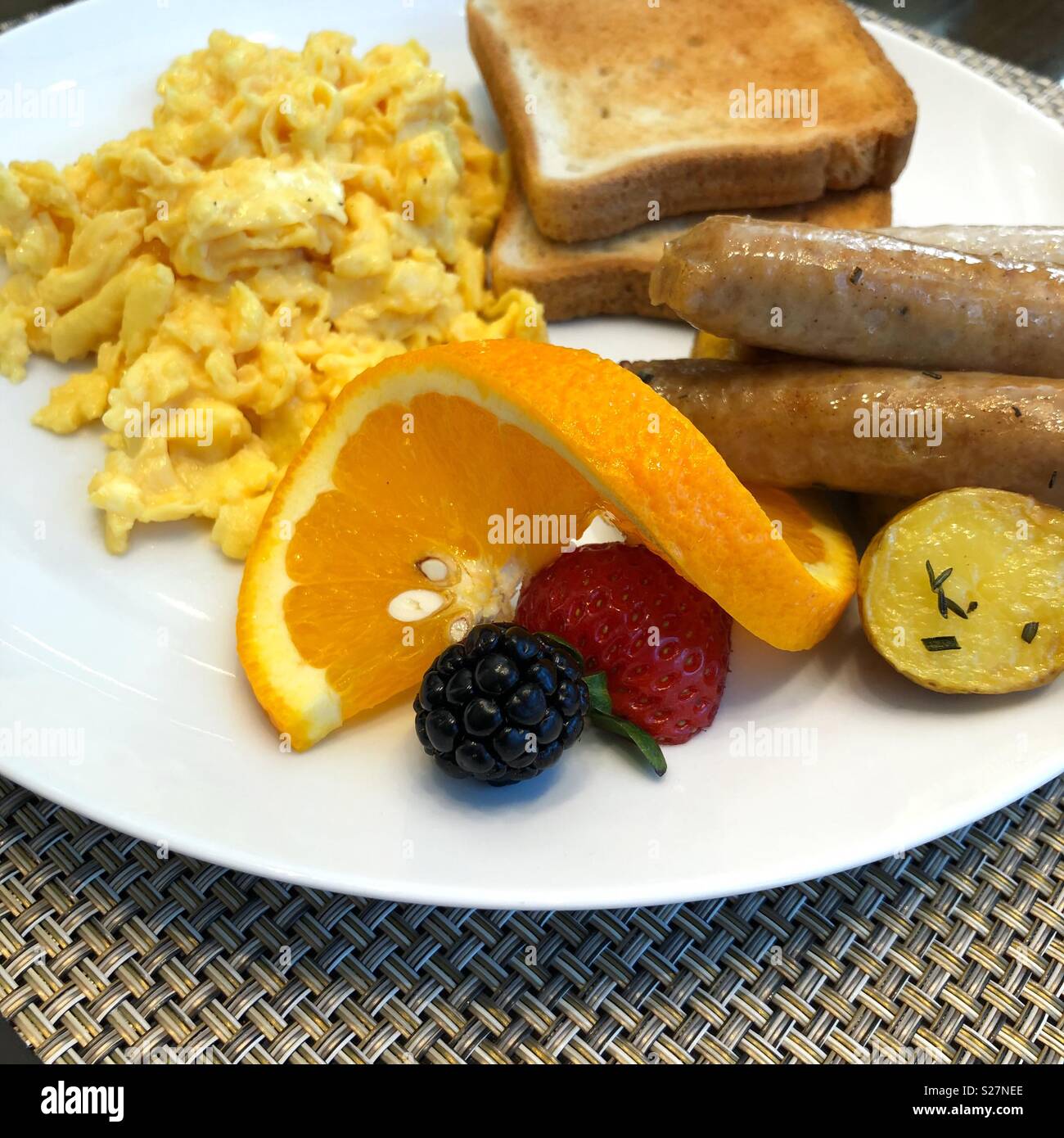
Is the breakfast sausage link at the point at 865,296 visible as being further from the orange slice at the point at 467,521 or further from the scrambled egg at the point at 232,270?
the scrambled egg at the point at 232,270

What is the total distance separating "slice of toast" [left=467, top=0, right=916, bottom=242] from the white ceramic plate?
1333 mm

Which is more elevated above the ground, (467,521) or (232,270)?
(232,270)

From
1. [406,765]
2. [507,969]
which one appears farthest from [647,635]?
[507,969]

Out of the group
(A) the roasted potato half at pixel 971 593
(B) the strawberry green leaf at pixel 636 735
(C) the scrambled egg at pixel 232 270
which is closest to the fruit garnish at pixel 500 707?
(B) the strawberry green leaf at pixel 636 735

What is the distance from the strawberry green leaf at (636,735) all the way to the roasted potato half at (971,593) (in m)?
0.42

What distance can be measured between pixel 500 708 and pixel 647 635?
32cm

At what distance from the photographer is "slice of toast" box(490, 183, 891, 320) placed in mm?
2615

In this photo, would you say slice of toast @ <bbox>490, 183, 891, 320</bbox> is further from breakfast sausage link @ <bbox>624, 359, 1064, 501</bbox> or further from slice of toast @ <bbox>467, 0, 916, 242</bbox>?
breakfast sausage link @ <bbox>624, 359, 1064, 501</bbox>

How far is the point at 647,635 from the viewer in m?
1.68

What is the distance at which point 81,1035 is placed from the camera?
1.45 metres

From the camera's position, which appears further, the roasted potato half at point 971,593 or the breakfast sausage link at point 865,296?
the breakfast sausage link at point 865,296

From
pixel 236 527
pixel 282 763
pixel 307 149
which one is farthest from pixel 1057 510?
pixel 307 149

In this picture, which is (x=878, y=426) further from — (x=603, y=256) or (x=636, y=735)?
(x=603, y=256)

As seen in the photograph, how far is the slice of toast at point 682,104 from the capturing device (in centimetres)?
264
